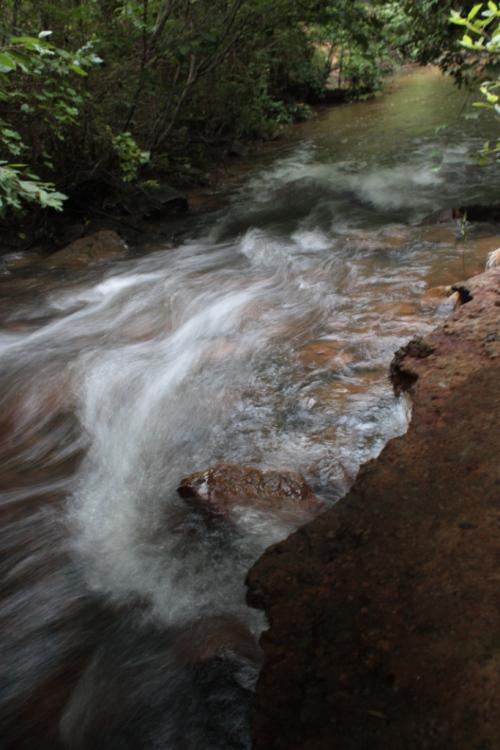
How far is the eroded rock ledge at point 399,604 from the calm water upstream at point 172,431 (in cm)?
55

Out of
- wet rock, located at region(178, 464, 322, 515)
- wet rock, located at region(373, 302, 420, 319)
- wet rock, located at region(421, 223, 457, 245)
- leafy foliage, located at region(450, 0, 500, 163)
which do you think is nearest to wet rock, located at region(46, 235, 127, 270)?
wet rock, located at region(421, 223, 457, 245)

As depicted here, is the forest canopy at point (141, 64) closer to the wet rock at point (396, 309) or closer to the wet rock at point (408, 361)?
the wet rock at point (396, 309)

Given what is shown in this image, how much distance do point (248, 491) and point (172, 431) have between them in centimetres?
103

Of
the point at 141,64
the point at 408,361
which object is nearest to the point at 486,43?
the point at 408,361

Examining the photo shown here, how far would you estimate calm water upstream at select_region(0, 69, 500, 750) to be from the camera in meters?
2.05

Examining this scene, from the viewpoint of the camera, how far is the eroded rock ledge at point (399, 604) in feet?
4.02

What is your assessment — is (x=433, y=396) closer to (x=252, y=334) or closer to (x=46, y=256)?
(x=252, y=334)

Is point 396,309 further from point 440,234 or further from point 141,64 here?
point 141,64

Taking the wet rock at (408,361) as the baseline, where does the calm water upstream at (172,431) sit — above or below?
below

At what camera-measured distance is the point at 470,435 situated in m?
Answer: 1.95

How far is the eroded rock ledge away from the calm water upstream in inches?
21.5

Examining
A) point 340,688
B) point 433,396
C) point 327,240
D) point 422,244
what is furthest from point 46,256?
point 340,688

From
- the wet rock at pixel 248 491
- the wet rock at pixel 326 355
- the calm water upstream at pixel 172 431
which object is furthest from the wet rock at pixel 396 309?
the wet rock at pixel 248 491

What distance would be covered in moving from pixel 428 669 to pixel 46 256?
717 cm
